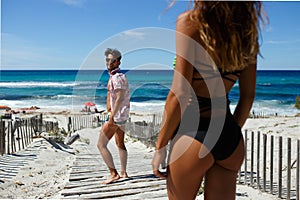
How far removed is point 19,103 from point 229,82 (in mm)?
46322

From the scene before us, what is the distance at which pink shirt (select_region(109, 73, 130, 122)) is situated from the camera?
5051 millimetres

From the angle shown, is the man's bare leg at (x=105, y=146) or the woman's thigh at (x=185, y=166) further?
the man's bare leg at (x=105, y=146)

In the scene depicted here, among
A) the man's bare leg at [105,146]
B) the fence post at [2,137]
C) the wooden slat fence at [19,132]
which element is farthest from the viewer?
the wooden slat fence at [19,132]

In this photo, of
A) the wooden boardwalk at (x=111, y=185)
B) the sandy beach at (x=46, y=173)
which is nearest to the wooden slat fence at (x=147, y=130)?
the sandy beach at (x=46, y=173)

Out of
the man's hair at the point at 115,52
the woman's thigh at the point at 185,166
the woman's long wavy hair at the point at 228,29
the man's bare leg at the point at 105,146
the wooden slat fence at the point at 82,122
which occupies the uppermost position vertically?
the man's hair at the point at 115,52

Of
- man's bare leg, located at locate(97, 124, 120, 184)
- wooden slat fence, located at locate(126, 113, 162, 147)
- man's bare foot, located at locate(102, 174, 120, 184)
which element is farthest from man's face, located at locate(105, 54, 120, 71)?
wooden slat fence, located at locate(126, 113, 162, 147)

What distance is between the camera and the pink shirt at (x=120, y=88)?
5051mm

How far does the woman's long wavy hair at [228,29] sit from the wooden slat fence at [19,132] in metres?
7.77

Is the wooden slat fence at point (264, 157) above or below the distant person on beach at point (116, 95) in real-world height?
below

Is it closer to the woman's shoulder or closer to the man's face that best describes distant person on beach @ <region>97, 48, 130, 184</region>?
the man's face

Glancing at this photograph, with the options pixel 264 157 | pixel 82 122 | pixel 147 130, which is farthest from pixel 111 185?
pixel 82 122

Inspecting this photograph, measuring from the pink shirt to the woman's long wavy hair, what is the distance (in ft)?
11.0

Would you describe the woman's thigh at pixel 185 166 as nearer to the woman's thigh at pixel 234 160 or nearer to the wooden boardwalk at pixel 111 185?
the woman's thigh at pixel 234 160

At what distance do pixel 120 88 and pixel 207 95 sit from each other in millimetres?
3340
